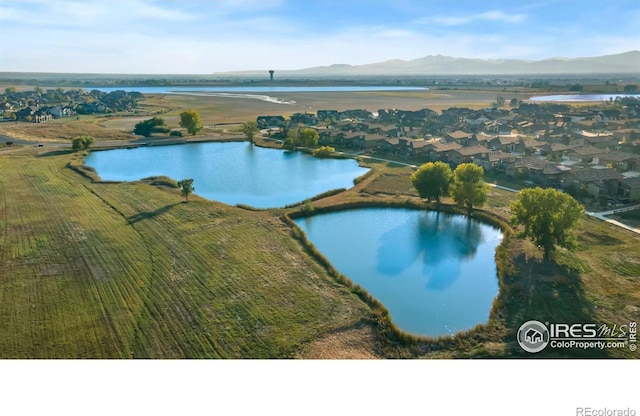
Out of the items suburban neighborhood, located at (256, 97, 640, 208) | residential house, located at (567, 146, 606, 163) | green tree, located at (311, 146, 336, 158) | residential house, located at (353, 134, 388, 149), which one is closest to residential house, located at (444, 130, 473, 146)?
suburban neighborhood, located at (256, 97, 640, 208)

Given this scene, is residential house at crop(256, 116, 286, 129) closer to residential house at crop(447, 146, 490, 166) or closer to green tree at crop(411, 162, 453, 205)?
residential house at crop(447, 146, 490, 166)

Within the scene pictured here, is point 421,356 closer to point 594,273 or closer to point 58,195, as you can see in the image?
point 594,273

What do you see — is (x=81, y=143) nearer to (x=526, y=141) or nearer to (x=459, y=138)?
(x=459, y=138)

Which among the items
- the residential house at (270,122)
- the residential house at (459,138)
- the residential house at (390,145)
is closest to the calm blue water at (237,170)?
the residential house at (390,145)

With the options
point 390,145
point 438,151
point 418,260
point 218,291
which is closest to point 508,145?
point 438,151

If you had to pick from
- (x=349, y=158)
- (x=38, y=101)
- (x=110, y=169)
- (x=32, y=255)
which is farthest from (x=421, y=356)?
(x=38, y=101)

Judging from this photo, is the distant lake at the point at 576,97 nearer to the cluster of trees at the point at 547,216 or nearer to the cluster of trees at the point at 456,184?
the cluster of trees at the point at 456,184
